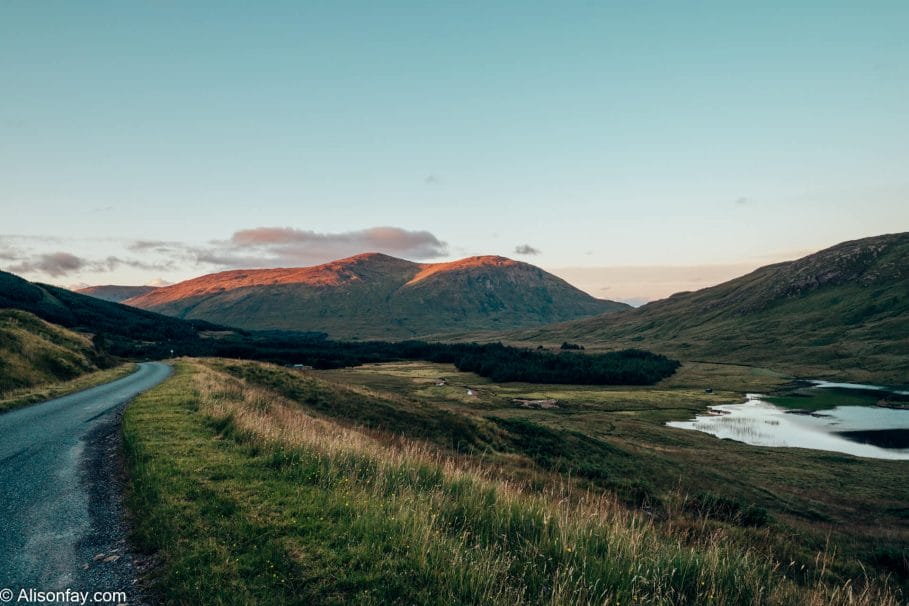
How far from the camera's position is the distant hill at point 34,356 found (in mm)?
34719

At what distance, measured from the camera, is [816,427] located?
78.9 meters

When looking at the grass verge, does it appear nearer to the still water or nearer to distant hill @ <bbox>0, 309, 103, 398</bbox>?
distant hill @ <bbox>0, 309, 103, 398</bbox>

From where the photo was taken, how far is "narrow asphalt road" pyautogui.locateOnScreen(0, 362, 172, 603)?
7.95 metres

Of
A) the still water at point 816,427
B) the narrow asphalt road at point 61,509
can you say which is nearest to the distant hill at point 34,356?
the narrow asphalt road at point 61,509

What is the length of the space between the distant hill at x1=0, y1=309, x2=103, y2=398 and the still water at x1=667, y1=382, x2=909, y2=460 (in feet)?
272

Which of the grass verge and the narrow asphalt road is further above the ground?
the narrow asphalt road

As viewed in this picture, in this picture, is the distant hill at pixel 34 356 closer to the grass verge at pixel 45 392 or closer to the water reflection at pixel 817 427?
the grass verge at pixel 45 392

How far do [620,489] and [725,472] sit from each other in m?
22.7

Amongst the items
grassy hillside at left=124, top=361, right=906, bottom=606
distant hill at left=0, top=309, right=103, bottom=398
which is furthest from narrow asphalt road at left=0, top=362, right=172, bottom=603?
distant hill at left=0, top=309, right=103, bottom=398

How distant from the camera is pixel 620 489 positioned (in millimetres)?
26891

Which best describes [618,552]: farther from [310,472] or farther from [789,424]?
[789,424]

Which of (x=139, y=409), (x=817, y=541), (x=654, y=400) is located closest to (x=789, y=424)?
(x=654, y=400)

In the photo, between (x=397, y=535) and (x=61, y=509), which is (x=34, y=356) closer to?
(x=61, y=509)

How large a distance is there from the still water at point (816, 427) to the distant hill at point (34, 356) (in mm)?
82951
